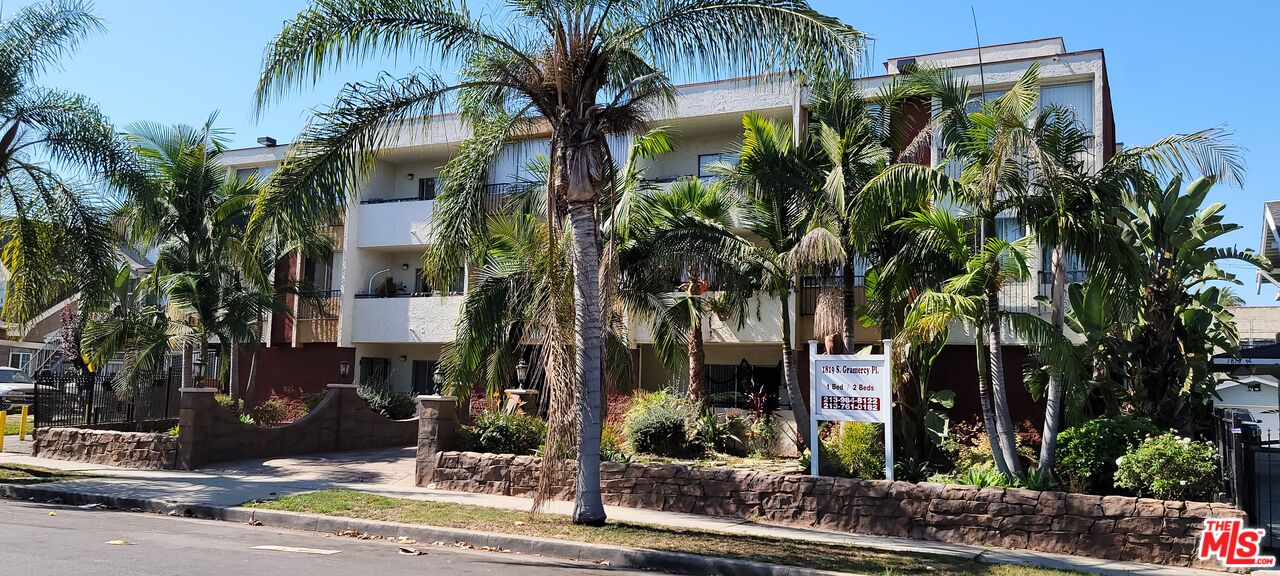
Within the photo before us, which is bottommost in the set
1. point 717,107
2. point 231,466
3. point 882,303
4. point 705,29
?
point 231,466

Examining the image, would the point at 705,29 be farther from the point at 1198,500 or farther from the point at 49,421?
the point at 49,421

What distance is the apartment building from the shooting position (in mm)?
19750

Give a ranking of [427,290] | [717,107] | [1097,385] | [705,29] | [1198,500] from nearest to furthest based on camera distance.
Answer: [1198,500] < [705,29] < [1097,385] < [717,107] < [427,290]

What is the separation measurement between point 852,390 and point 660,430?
5679 millimetres

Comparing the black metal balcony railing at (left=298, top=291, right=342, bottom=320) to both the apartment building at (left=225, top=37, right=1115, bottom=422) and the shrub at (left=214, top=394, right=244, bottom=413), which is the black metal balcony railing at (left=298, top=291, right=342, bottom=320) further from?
the shrub at (left=214, top=394, right=244, bottom=413)

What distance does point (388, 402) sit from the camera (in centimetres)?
2428

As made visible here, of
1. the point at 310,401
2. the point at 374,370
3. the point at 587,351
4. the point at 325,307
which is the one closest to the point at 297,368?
the point at 325,307

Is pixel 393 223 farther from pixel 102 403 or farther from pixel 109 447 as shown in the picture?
pixel 109 447

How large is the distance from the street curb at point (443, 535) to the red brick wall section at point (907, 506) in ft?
6.36

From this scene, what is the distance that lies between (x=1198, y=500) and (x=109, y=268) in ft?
56.6

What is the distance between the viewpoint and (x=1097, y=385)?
15797 mm

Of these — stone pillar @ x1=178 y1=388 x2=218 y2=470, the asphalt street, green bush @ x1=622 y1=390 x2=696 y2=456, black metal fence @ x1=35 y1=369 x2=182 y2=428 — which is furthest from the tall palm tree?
black metal fence @ x1=35 y1=369 x2=182 y2=428

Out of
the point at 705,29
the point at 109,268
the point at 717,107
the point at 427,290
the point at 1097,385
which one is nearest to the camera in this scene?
the point at 705,29

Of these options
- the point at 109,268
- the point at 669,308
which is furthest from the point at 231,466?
the point at 669,308
